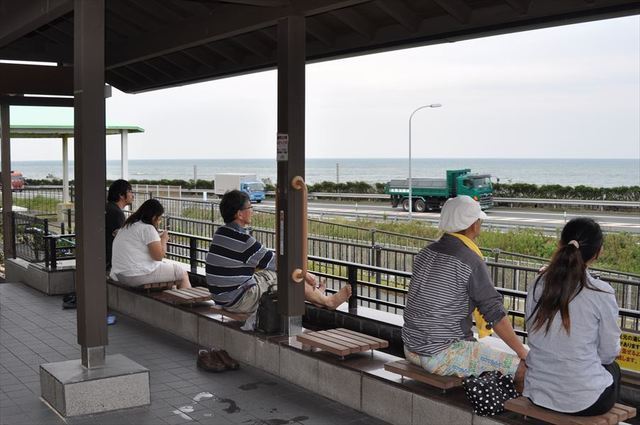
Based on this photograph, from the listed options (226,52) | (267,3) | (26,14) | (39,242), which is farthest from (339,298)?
(39,242)

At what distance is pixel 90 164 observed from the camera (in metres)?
5.26

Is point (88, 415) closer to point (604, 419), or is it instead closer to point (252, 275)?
point (252, 275)

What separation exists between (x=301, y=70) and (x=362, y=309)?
7.75ft

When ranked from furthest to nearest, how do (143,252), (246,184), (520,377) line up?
(246,184) → (143,252) → (520,377)

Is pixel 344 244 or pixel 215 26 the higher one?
pixel 215 26

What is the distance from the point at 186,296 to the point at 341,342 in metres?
2.48

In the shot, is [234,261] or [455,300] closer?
[455,300]

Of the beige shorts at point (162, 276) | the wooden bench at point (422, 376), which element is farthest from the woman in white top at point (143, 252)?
the wooden bench at point (422, 376)

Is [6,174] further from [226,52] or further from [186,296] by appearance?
[186,296]

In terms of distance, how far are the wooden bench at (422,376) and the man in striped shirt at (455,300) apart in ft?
0.14

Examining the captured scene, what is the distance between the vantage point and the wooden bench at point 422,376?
4543mm

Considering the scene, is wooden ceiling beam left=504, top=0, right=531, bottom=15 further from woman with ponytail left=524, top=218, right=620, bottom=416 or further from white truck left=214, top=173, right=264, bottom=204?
white truck left=214, top=173, right=264, bottom=204

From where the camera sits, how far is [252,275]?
6926 millimetres

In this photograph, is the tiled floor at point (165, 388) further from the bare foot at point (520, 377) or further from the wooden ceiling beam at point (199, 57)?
the wooden ceiling beam at point (199, 57)
